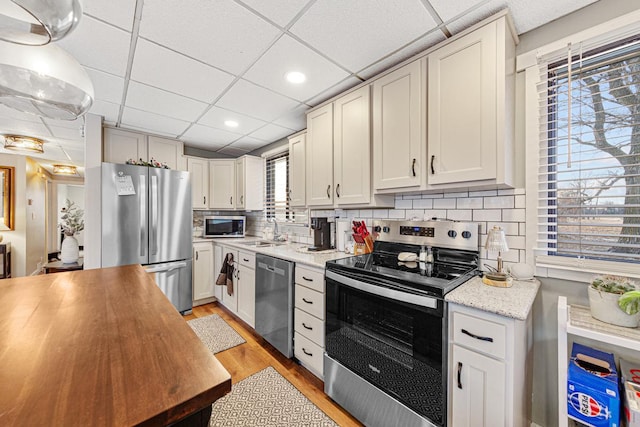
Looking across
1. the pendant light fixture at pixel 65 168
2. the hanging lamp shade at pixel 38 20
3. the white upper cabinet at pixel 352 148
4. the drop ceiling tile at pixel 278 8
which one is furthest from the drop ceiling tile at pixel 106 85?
the pendant light fixture at pixel 65 168

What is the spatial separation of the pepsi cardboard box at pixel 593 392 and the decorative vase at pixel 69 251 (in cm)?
524

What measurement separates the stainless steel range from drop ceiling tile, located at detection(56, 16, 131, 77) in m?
2.02

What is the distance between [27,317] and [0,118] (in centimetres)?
368

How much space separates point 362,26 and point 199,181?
328cm

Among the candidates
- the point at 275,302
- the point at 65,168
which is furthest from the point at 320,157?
the point at 65,168

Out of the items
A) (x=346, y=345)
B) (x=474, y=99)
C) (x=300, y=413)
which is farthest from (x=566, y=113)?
(x=300, y=413)

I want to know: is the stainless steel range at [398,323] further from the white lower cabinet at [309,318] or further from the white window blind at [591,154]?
the white window blind at [591,154]

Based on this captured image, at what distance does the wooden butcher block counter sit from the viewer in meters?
0.50

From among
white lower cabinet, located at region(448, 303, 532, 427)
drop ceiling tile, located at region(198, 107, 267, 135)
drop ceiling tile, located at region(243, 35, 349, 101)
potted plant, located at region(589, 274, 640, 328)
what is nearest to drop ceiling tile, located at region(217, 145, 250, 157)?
drop ceiling tile, located at region(198, 107, 267, 135)

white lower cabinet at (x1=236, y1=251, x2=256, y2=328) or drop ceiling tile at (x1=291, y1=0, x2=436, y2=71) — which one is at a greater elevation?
drop ceiling tile at (x1=291, y1=0, x2=436, y2=71)

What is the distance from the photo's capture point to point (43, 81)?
121 centimetres

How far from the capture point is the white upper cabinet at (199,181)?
3.92m

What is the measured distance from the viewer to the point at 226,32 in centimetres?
160

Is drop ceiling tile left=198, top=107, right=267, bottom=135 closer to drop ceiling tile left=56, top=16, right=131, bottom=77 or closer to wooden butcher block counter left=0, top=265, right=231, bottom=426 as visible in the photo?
drop ceiling tile left=56, top=16, right=131, bottom=77
